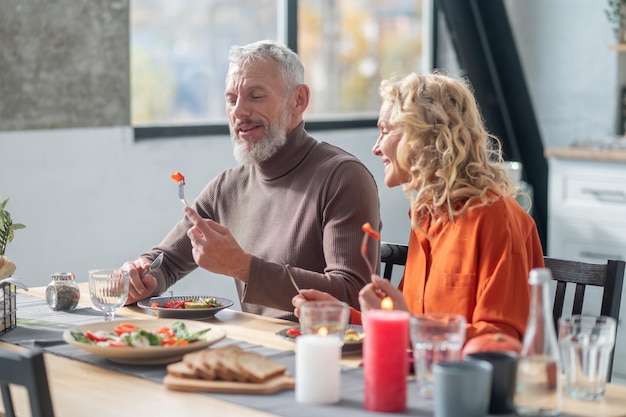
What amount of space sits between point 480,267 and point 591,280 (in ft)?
0.89

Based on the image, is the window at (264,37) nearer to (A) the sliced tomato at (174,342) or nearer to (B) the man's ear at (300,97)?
(B) the man's ear at (300,97)

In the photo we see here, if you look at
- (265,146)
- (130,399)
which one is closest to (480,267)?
(130,399)

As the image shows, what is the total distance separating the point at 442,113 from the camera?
2.17m

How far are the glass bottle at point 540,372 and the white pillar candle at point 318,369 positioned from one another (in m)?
0.28

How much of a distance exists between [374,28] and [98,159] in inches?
68.8

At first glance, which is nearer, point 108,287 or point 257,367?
point 257,367

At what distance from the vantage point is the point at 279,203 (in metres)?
2.70

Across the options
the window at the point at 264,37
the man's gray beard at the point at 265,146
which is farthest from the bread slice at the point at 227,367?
the window at the point at 264,37

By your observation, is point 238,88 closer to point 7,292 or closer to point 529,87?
point 7,292

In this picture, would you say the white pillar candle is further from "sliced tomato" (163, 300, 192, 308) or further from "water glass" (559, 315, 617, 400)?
"sliced tomato" (163, 300, 192, 308)

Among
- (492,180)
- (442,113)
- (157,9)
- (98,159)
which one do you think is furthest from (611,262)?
(157,9)

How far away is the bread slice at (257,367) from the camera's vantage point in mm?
1666

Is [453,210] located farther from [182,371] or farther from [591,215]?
[591,215]

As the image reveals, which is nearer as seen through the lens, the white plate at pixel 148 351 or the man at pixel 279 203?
the white plate at pixel 148 351
